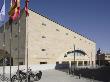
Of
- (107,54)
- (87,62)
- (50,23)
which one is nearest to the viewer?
(50,23)

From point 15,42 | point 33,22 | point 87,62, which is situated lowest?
point 87,62

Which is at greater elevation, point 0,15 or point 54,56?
point 0,15

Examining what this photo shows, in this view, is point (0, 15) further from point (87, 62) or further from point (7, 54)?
point (87, 62)

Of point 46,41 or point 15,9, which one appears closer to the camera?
point 15,9

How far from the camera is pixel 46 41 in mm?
70125

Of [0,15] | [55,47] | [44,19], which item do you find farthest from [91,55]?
[0,15]

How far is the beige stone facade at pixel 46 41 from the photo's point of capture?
64950 mm

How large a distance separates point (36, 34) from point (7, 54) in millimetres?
9678

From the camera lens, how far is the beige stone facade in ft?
213

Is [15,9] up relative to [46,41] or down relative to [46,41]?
up

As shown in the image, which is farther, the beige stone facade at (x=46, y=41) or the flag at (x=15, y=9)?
the beige stone facade at (x=46, y=41)

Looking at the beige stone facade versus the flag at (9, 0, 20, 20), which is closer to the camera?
the flag at (9, 0, 20, 20)

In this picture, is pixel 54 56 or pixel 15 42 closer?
pixel 15 42

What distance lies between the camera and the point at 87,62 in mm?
90812
